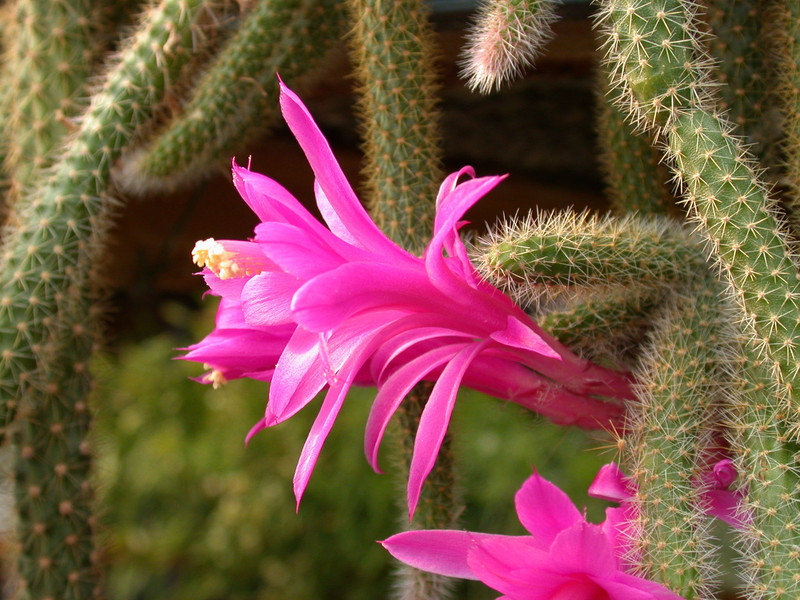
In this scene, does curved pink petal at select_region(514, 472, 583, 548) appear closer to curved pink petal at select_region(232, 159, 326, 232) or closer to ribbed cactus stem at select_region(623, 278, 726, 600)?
ribbed cactus stem at select_region(623, 278, 726, 600)

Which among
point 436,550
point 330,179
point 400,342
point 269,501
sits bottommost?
point 269,501

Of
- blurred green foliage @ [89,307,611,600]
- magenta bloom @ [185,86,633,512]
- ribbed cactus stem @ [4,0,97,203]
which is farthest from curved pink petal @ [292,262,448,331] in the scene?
blurred green foliage @ [89,307,611,600]

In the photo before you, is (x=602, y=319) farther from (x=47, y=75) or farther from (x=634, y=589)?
(x=47, y=75)

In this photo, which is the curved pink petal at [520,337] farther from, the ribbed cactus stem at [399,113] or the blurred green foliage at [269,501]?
the blurred green foliage at [269,501]

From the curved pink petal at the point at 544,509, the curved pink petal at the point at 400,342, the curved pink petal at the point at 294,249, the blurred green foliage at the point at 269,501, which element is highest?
the curved pink petal at the point at 294,249

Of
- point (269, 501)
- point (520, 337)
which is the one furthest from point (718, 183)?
point (269, 501)

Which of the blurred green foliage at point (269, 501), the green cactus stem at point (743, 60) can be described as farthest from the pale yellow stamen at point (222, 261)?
the blurred green foliage at point (269, 501)
